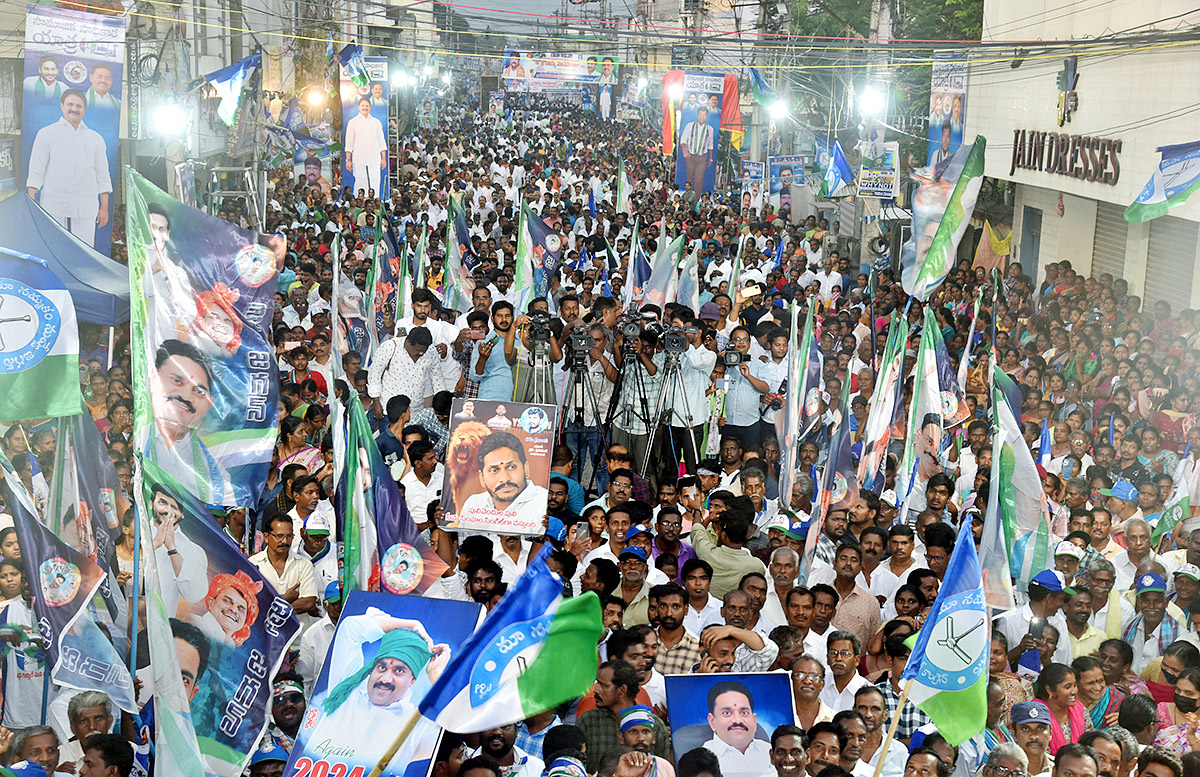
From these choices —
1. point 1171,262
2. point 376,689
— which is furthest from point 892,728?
point 1171,262

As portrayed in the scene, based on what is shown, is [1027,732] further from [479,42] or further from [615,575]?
[479,42]

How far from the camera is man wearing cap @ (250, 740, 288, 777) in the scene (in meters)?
5.54

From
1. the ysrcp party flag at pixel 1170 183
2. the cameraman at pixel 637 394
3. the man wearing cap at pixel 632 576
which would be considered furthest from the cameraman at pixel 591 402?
the ysrcp party flag at pixel 1170 183

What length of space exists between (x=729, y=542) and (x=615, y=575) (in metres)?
0.96

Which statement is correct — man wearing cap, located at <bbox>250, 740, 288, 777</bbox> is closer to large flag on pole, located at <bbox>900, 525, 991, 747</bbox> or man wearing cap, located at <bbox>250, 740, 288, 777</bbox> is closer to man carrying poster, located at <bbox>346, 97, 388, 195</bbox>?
large flag on pole, located at <bbox>900, 525, 991, 747</bbox>

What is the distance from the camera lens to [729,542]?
7.81 metres

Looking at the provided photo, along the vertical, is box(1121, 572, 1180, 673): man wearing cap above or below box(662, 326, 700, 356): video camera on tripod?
below

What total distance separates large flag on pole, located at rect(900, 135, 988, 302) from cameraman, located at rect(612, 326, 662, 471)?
12.6 feet

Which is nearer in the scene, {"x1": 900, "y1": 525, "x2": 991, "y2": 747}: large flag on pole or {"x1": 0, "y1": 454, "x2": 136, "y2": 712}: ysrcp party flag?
{"x1": 900, "y1": 525, "x2": 991, "y2": 747}: large flag on pole

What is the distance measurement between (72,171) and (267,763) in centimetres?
1003

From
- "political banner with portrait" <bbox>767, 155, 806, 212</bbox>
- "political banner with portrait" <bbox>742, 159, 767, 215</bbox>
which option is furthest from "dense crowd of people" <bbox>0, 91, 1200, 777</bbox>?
"political banner with portrait" <bbox>742, 159, 767, 215</bbox>

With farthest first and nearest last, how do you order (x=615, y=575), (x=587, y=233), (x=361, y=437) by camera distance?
(x=587, y=233), (x=615, y=575), (x=361, y=437)

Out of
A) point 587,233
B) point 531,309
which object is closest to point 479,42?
point 587,233

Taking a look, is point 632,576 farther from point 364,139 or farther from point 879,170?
point 364,139
